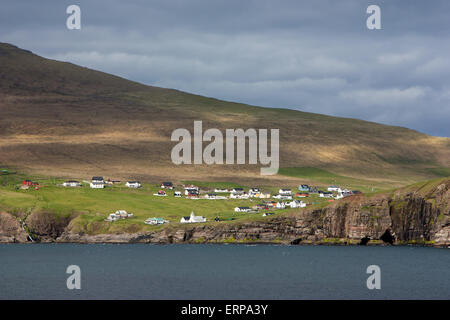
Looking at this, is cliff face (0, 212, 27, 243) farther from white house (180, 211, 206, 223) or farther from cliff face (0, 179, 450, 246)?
white house (180, 211, 206, 223)

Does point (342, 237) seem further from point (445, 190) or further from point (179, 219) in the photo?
point (179, 219)

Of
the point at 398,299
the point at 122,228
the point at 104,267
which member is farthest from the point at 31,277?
the point at 122,228

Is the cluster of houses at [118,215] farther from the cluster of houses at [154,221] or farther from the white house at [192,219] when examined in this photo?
the white house at [192,219]

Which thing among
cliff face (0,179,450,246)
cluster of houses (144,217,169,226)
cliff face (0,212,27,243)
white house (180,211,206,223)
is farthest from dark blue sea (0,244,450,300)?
white house (180,211,206,223)

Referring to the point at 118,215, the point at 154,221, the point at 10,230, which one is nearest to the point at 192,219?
the point at 154,221

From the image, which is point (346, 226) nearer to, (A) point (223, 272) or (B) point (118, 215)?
(B) point (118, 215)

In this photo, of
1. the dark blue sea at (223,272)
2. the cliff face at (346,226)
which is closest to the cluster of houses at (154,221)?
the cliff face at (346,226)
